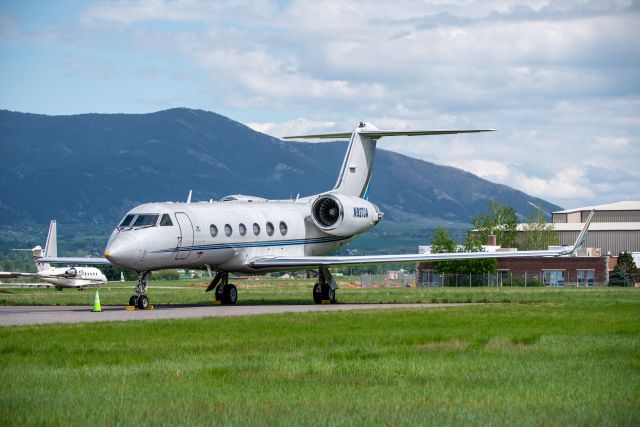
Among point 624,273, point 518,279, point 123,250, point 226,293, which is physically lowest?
point 226,293

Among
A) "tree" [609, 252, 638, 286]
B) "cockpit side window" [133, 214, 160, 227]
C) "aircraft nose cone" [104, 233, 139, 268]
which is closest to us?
"aircraft nose cone" [104, 233, 139, 268]

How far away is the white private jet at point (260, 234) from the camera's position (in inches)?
1334

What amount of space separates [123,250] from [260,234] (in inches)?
285

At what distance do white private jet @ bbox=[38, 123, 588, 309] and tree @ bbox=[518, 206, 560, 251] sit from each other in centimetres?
8606

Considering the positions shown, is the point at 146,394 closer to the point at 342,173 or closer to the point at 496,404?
the point at 496,404

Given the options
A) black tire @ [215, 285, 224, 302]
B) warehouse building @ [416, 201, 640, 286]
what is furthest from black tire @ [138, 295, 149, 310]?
warehouse building @ [416, 201, 640, 286]

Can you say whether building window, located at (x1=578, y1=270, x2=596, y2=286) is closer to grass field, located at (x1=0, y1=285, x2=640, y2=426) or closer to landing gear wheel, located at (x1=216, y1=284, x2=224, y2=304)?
landing gear wheel, located at (x1=216, y1=284, x2=224, y2=304)

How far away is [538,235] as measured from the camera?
132 metres

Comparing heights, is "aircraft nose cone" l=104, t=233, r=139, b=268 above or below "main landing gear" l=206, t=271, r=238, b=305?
above

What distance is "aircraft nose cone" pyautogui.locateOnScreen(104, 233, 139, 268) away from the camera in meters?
32.5

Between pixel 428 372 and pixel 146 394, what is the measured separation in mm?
3996

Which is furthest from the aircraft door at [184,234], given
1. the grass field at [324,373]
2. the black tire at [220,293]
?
the grass field at [324,373]

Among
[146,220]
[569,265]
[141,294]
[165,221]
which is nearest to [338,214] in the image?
[165,221]

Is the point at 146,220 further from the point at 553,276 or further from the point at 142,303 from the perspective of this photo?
the point at 553,276
